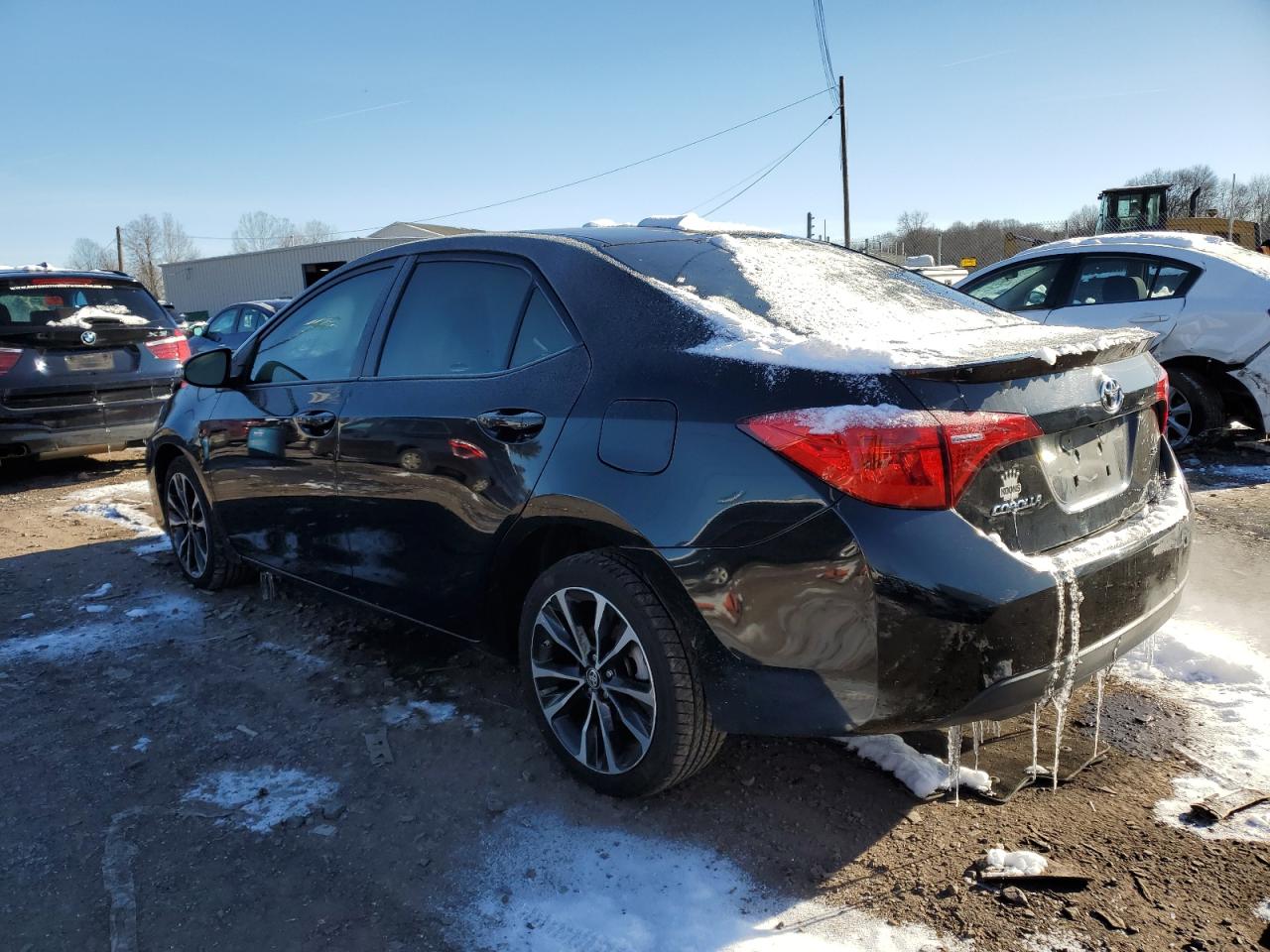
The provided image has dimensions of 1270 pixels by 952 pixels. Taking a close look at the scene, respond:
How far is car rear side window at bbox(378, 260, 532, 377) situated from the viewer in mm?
2916

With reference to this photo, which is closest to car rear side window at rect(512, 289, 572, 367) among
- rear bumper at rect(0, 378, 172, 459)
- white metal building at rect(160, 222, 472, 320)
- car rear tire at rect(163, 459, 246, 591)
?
car rear tire at rect(163, 459, 246, 591)

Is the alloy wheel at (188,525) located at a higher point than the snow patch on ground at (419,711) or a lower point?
higher

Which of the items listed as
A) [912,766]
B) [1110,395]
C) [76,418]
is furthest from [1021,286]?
[76,418]

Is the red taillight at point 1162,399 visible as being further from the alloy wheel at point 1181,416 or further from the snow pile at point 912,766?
the alloy wheel at point 1181,416

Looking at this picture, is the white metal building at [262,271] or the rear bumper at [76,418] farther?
the white metal building at [262,271]

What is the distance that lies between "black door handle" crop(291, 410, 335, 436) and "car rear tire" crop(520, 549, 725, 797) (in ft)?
3.95

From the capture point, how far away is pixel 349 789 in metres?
2.80

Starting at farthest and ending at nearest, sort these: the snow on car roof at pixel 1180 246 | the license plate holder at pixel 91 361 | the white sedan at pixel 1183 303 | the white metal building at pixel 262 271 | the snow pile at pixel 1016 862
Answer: the white metal building at pixel 262 271, the license plate holder at pixel 91 361, the snow on car roof at pixel 1180 246, the white sedan at pixel 1183 303, the snow pile at pixel 1016 862

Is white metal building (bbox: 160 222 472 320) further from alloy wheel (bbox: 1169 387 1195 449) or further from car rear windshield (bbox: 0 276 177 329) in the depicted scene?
alloy wheel (bbox: 1169 387 1195 449)

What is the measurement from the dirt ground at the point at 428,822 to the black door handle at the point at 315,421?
Result: 0.97 metres

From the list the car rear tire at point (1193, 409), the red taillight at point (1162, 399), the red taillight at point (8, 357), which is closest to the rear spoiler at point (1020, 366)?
the red taillight at point (1162, 399)

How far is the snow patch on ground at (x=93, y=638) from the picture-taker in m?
3.93

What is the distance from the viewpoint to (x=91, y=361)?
298 inches

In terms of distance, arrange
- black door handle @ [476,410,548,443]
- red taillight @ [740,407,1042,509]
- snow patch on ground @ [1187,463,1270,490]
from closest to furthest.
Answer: red taillight @ [740,407,1042,509] < black door handle @ [476,410,548,443] < snow patch on ground @ [1187,463,1270,490]
